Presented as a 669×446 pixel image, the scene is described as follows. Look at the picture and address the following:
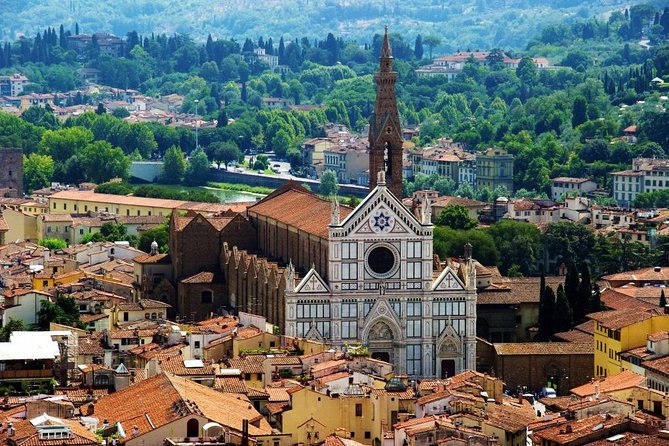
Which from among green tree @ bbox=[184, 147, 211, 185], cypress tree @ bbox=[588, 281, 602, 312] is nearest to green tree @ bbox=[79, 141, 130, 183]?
green tree @ bbox=[184, 147, 211, 185]

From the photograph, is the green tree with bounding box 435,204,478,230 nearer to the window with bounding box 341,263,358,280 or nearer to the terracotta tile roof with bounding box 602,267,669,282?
the terracotta tile roof with bounding box 602,267,669,282

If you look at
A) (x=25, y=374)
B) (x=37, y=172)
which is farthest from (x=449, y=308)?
(x=37, y=172)

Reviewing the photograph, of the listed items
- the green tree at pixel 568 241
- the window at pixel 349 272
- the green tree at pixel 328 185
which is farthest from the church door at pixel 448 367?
the green tree at pixel 328 185

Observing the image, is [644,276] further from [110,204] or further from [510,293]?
[110,204]

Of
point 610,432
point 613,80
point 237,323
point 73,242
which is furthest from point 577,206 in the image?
point 613,80

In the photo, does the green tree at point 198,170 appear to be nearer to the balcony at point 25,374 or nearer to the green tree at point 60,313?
the green tree at point 60,313
